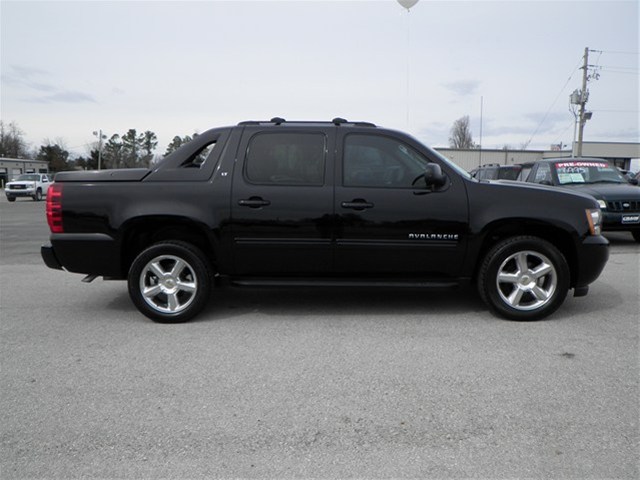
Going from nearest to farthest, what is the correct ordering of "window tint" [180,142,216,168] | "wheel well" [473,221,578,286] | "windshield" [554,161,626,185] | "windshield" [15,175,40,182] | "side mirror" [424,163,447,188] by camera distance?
"side mirror" [424,163,447,188], "wheel well" [473,221,578,286], "window tint" [180,142,216,168], "windshield" [554,161,626,185], "windshield" [15,175,40,182]

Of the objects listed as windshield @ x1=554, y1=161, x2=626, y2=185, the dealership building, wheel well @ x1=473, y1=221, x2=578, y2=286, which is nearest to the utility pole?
the dealership building

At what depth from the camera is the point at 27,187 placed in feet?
110

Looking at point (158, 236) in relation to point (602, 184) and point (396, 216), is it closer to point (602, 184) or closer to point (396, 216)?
point (396, 216)

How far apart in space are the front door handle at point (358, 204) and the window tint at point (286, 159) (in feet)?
1.07

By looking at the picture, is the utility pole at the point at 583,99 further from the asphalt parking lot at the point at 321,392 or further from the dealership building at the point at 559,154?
the asphalt parking lot at the point at 321,392

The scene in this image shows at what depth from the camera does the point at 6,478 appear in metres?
2.39

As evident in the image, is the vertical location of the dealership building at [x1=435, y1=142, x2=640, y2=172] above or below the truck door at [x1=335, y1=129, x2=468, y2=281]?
above

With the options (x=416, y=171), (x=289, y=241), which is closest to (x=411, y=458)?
(x=289, y=241)

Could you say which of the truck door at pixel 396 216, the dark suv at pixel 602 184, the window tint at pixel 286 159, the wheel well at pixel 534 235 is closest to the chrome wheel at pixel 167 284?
the window tint at pixel 286 159

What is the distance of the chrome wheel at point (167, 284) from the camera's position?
4.71 m

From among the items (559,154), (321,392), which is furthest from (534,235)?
(559,154)

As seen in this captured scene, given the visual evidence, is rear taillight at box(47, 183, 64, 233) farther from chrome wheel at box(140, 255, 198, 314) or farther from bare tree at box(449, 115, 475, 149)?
bare tree at box(449, 115, 475, 149)

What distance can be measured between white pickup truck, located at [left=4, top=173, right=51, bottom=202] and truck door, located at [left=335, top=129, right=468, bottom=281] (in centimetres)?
3442

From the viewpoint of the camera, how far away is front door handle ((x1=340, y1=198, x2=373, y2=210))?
4.65 metres
